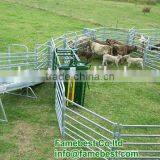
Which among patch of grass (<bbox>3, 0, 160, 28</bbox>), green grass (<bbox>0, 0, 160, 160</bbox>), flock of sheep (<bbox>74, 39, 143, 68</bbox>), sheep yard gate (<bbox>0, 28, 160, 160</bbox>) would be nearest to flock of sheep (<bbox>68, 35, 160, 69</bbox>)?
flock of sheep (<bbox>74, 39, 143, 68</bbox>)

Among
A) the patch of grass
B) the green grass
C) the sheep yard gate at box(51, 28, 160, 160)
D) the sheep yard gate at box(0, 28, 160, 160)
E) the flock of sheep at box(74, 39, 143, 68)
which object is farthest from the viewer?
the patch of grass

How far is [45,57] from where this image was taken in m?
15.4

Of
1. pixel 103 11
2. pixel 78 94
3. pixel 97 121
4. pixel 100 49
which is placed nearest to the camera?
pixel 97 121

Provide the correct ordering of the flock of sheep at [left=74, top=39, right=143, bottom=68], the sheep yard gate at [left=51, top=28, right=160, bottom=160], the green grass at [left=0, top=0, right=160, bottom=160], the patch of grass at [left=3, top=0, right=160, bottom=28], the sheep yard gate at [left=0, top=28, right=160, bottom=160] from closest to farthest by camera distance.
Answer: the sheep yard gate at [left=51, top=28, right=160, bottom=160]
the sheep yard gate at [left=0, top=28, right=160, bottom=160]
the green grass at [left=0, top=0, right=160, bottom=160]
the flock of sheep at [left=74, top=39, right=143, bottom=68]
the patch of grass at [left=3, top=0, right=160, bottom=28]

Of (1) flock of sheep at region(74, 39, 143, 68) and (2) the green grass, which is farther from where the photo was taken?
(1) flock of sheep at region(74, 39, 143, 68)

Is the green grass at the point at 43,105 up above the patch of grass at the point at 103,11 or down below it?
below

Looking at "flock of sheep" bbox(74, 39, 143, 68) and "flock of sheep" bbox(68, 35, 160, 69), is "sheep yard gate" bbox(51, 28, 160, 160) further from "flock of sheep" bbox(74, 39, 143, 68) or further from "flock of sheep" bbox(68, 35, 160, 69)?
"flock of sheep" bbox(74, 39, 143, 68)

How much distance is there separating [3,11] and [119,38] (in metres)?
10.6

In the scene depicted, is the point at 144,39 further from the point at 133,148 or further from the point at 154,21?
the point at 154,21

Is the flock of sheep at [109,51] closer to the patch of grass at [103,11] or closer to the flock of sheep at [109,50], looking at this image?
the flock of sheep at [109,50]

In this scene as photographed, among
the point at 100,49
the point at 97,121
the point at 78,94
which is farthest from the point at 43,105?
the point at 100,49

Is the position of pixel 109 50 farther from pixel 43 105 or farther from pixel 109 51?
pixel 43 105

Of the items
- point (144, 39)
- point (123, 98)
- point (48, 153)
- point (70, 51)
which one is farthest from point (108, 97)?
point (144, 39)

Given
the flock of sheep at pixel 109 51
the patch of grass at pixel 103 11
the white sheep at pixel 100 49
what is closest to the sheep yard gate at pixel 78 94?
the flock of sheep at pixel 109 51
